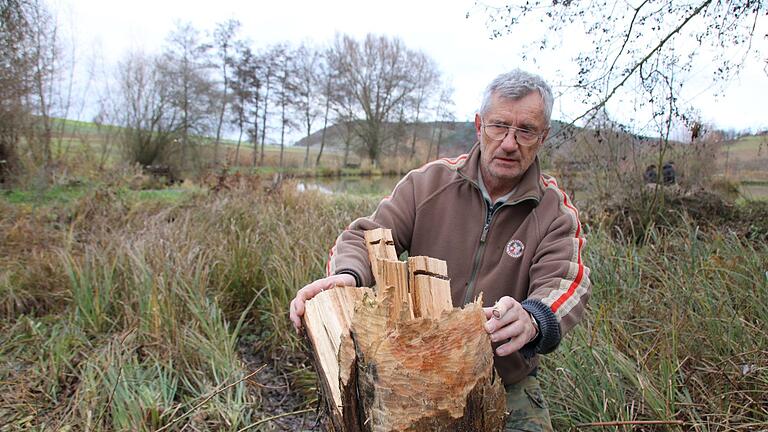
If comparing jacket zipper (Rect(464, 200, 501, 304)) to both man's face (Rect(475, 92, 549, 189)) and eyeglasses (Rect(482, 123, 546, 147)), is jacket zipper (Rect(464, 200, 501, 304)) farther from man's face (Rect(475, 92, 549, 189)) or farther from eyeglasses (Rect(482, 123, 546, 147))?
eyeglasses (Rect(482, 123, 546, 147))

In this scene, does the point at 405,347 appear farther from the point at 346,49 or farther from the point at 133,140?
the point at 346,49

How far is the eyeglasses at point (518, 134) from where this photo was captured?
178cm

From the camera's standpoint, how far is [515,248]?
1.82 meters

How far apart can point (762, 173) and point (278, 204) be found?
7240mm

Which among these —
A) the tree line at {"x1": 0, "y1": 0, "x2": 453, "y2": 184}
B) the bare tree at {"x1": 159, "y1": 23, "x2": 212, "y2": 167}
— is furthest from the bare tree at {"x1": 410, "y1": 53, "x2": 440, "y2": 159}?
the bare tree at {"x1": 159, "y1": 23, "x2": 212, "y2": 167}

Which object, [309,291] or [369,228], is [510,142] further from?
[309,291]

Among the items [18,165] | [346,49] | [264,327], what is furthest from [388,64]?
[264,327]

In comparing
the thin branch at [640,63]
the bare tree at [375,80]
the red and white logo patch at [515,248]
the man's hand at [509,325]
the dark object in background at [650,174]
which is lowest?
the man's hand at [509,325]

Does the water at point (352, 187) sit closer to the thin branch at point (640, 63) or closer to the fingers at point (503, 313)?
the thin branch at point (640, 63)

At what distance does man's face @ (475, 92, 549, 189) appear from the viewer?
175cm

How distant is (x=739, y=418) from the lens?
6.45 ft

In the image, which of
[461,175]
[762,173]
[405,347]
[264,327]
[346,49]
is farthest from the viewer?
[346,49]

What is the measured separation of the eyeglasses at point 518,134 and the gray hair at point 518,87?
0.08 meters

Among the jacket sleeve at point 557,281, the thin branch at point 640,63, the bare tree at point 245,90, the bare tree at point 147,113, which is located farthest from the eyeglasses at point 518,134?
the bare tree at point 245,90
